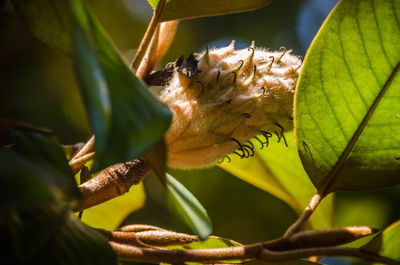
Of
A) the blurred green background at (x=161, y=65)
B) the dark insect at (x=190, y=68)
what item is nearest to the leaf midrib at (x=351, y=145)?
the dark insect at (x=190, y=68)

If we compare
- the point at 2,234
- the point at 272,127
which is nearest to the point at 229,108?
the point at 272,127

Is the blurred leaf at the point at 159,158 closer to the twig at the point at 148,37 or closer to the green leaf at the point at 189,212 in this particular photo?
the green leaf at the point at 189,212

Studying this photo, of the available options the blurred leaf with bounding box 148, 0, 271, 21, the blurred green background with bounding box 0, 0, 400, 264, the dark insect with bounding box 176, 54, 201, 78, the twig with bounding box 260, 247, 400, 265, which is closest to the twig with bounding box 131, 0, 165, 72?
the blurred leaf with bounding box 148, 0, 271, 21

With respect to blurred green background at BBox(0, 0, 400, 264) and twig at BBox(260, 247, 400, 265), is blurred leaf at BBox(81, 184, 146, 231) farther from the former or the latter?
blurred green background at BBox(0, 0, 400, 264)

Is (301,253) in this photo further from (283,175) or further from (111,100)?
(283,175)

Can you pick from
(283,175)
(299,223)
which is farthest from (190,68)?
(283,175)

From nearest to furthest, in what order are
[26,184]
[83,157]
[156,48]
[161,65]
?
[26,184], [83,157], [156,48], [161,65]
